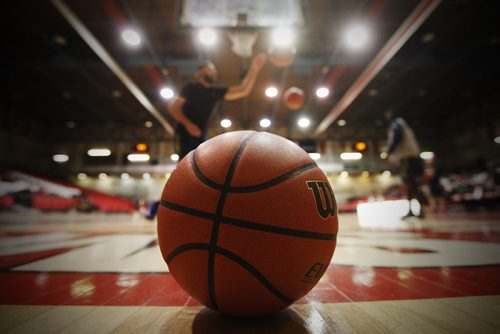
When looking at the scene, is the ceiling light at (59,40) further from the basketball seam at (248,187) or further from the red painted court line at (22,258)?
the basketball seam at (248,187)

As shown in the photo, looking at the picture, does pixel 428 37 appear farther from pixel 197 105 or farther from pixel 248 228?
pixel 248 228

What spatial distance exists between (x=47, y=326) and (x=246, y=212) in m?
0.79

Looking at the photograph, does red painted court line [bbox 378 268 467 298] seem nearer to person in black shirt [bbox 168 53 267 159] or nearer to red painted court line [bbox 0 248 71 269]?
person in black shirt [bbox 168 53 267 159]

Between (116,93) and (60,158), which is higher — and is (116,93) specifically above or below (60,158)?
above

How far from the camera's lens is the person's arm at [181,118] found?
2.40 meters

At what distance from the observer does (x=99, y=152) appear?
18906 mm

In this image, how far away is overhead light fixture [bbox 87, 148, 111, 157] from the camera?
18828 millimetres

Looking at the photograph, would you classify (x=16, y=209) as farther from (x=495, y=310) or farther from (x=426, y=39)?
(x=426, y=39)

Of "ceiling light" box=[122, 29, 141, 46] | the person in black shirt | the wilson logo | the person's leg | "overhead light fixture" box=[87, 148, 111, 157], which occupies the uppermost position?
"ceiling light" box=[122, 29, 141, 46]

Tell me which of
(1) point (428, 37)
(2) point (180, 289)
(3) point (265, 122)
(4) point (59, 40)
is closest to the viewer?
(2) point (180, 289)

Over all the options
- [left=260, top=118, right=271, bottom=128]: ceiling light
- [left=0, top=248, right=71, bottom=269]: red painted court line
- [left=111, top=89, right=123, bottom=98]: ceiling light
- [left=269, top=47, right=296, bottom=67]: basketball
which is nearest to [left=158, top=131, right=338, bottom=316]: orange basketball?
[left=0, top=248, right=71, bottom=269]: red painted court line

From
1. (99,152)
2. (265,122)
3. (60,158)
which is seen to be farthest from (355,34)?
(60,158)

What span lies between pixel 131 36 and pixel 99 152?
45.4 feet

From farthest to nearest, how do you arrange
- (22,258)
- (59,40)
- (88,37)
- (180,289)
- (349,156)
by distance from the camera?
(349,156) < (59,40) < (88,37) < (22,258) < (180,289)
